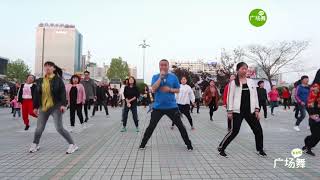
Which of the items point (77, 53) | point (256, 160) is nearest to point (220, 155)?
point (256, 160)

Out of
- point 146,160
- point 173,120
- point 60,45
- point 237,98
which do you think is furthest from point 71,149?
point 60,45

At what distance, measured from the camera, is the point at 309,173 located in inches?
232

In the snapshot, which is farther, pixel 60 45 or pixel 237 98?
pixel 60 45

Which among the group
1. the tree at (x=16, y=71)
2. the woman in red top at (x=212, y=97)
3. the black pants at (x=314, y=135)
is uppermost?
the tree at (x=16, y=71)

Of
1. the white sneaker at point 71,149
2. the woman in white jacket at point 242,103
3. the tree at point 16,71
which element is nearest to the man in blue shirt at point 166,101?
the woman in white jacket at point 242,103

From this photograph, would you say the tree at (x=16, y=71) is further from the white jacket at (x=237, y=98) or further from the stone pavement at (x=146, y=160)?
the white jacket at (x=237, y=98)

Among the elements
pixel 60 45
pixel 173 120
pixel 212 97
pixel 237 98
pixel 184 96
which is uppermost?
pixel 60 45

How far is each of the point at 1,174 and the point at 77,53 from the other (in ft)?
411

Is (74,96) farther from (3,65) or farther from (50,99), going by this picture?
(3,65)

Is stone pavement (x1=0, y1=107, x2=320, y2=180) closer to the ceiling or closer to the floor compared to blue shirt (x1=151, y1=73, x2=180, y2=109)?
closer to the floor

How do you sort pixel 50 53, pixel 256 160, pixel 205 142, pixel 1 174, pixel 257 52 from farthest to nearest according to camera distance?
pixel 50 53 < pixel 257 52 < pixel 205 142 < pixel 256 160 < pixel 1 174

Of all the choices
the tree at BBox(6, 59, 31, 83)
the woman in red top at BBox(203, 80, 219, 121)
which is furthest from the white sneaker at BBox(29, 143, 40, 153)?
the tree at BBox(6, 59, 31, 83)

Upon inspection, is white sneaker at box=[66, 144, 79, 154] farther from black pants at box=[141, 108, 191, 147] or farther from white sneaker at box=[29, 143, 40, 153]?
black pants at box=[141, 108, 191, 147]

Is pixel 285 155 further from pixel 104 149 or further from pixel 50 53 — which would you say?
pixel 50 53
